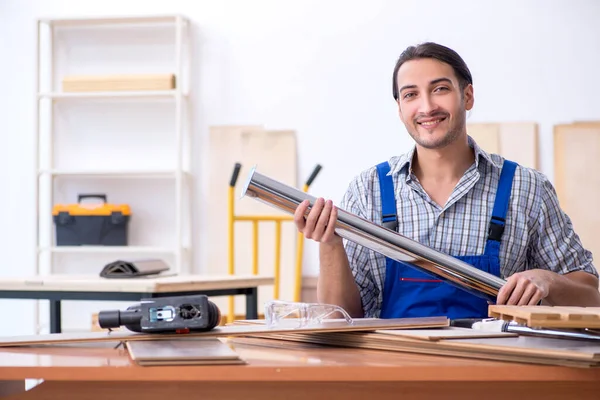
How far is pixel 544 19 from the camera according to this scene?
470 centimetres

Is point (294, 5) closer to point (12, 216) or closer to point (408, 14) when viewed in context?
point (408, 14)

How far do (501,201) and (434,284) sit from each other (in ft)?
1.02

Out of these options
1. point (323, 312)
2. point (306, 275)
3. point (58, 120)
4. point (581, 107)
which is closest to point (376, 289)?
point (323, 312)

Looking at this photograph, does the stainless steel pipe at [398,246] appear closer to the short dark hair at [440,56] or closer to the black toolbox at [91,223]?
the short dark hair at [440,56]

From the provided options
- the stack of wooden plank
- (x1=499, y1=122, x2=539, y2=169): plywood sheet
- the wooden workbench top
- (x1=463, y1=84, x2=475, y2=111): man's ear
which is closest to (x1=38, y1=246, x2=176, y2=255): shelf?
(x1=499, y1=122, x2=539, y2=169): plywood sheet

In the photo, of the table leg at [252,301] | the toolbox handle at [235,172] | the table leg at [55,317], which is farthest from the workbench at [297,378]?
the toolbox handle at [235,172]

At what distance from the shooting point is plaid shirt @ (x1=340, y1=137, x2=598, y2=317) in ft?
7.10

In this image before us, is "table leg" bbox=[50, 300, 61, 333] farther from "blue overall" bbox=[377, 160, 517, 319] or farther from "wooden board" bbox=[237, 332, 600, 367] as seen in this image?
"wooden board" bbox=[237, 332, 600, 367]

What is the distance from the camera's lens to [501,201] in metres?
2.16

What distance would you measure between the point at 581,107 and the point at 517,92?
1.17 ft

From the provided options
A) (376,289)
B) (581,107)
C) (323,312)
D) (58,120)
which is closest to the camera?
(323,312)

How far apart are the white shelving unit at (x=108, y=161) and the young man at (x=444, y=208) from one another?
2612 millimetres

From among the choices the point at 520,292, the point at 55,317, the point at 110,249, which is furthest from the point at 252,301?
the point at 520,292

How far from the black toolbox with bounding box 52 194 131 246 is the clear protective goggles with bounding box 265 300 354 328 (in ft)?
11.2
